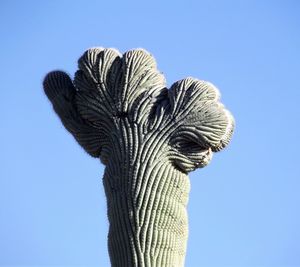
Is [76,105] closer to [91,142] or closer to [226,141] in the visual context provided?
[91,142]

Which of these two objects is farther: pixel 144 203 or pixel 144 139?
pixel 144 139

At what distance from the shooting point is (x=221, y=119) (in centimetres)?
1881

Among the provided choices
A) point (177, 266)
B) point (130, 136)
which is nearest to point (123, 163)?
point (130, 136)

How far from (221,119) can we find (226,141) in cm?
45

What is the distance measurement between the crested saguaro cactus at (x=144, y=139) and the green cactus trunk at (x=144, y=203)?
13mm

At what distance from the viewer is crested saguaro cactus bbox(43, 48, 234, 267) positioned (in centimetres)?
1842

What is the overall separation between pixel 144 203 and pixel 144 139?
36.2 inches

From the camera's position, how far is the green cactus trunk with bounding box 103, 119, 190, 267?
18344 mm

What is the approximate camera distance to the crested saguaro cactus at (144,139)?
1842 cm

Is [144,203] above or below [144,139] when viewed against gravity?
below

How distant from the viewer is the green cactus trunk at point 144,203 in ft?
60.2

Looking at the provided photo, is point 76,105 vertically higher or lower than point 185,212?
higher

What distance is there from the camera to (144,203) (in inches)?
726

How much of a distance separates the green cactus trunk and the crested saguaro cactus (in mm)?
13
